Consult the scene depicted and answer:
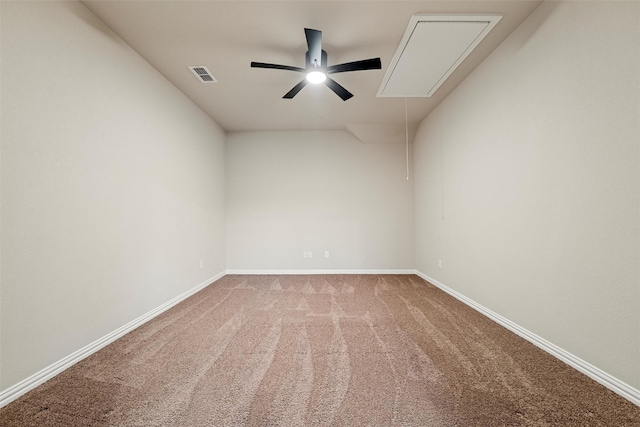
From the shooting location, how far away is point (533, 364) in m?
1.83

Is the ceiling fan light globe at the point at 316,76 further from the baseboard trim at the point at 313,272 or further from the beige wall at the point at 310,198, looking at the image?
the baseboard trim at the point at 313,272

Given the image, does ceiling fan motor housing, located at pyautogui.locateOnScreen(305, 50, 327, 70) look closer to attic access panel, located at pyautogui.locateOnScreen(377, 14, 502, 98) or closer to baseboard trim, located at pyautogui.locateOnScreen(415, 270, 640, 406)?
attic access panel, located at pyautogui.locateOnScreen(377, 14, 502, 98)

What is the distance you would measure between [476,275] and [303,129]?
146 inches

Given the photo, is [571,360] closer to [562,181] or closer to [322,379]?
[562,181]

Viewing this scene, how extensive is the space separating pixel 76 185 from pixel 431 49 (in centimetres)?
328

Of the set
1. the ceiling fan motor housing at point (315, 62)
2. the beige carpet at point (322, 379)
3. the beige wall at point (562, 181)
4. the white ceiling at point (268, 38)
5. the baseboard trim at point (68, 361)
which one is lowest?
the beige carpet at point (322, 379)

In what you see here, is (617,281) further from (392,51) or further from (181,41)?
(181,41)

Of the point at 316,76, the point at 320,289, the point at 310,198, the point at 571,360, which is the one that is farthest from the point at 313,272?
the point at 571,360

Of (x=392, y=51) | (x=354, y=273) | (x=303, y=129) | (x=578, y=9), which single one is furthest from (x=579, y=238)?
(x=303, y=129)

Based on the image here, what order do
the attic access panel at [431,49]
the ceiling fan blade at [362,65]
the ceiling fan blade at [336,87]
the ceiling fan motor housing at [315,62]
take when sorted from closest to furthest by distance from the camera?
the attic access panel at [431,49], the ceiling fan blade at [362,65], the ceiling fan motor housing at [315,62], the ceiling fan blade at [336,87]

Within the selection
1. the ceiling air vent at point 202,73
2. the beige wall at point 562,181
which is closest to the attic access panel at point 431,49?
the beige wall at point 562,181

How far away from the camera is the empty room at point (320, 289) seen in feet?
4.93

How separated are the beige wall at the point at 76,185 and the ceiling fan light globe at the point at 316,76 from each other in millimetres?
1755

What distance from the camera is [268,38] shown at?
7.97ft
